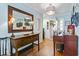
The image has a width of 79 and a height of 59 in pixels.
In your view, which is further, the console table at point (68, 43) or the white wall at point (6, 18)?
the console table at point (68, 43)

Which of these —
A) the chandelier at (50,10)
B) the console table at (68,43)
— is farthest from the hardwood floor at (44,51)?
the chandelier at (50,10)

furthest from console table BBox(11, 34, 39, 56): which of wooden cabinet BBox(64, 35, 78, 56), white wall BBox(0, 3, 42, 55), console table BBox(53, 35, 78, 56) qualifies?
wooden cabinet BBox(64, 35, 78, 56)

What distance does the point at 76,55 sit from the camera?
6.17ft

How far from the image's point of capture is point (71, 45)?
1.92m

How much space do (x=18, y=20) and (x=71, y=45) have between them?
99 cm

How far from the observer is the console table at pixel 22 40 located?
176cm

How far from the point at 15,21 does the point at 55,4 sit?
713mm

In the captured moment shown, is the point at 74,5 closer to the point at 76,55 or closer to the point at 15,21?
the point at 76,55

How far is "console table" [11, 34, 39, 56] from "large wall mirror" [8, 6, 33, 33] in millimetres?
122

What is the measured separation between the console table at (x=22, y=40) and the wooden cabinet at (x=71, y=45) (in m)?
0.50

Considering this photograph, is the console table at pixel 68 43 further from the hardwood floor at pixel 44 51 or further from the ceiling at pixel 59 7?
the ceiling at pixel 59 7

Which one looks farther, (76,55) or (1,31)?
(76,55)

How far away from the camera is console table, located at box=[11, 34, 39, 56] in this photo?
5.79ft

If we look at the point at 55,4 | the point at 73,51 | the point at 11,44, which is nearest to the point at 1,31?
the point at 11,44
